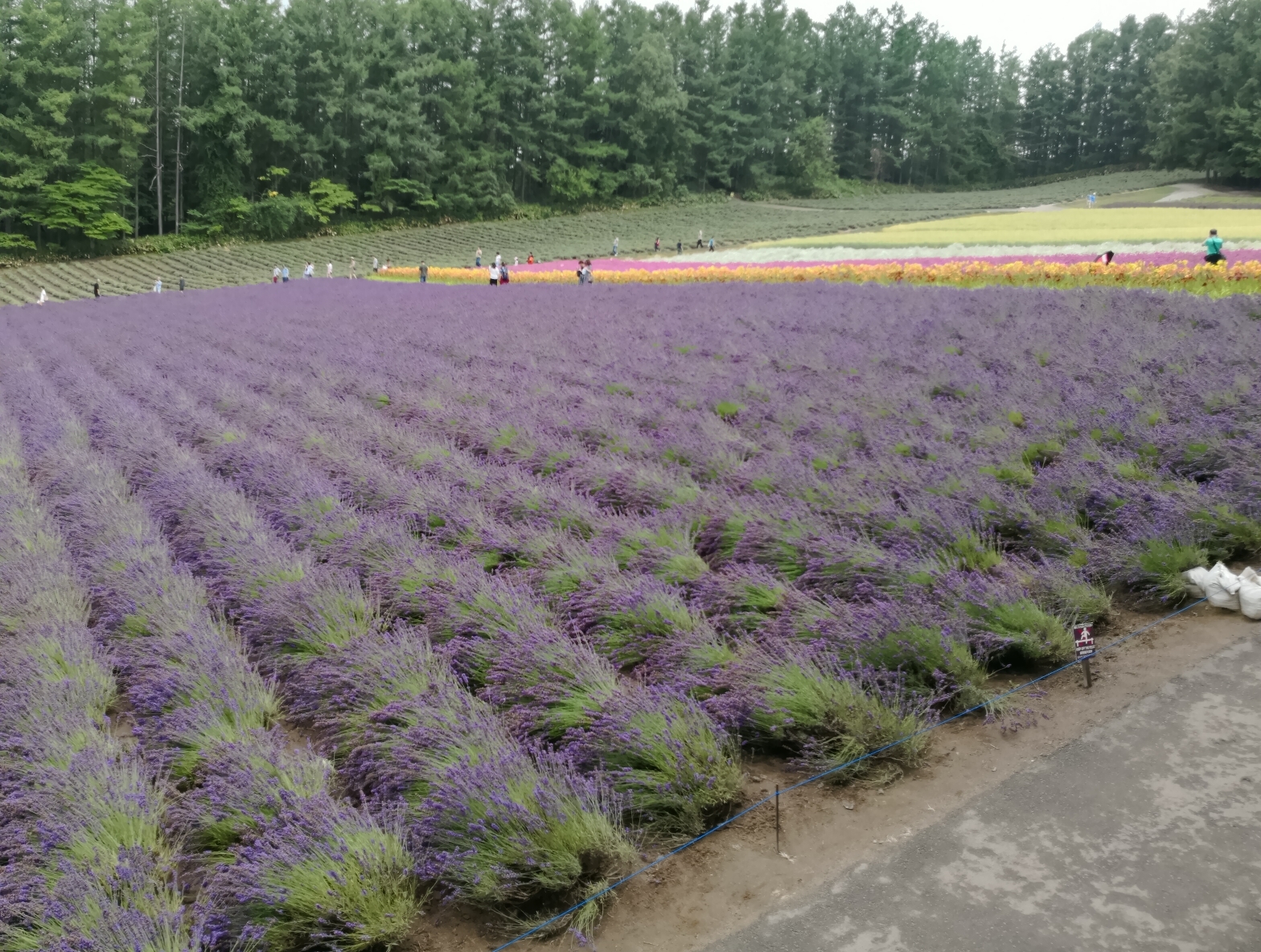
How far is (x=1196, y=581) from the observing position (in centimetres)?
434

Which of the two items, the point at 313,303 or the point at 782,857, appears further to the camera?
the point at 313,303

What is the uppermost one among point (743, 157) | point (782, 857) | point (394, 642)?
point (743, 157)

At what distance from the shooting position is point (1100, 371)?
7559 millimetres

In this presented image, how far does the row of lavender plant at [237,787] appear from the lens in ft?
8.41

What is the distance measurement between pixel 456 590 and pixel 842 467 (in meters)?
2.91

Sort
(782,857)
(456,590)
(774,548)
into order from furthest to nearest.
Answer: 1. (774,548)
2. (456,590)
3. (782,857)

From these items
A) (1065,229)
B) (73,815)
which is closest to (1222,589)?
(73,815)

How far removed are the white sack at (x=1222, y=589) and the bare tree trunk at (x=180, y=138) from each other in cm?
6960

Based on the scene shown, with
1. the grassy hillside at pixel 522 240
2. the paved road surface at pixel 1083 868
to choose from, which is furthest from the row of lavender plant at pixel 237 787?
the grassy hillside at pixel 522 240

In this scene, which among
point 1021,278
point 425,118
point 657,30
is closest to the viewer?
point 1021,278

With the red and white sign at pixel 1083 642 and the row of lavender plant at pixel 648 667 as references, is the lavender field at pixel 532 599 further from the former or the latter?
the red and white sign at pixel 1083 642

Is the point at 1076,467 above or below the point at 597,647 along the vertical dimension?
above

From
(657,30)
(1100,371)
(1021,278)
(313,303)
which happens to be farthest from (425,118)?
(1100,371)

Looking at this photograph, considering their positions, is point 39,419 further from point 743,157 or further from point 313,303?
point 743,157
